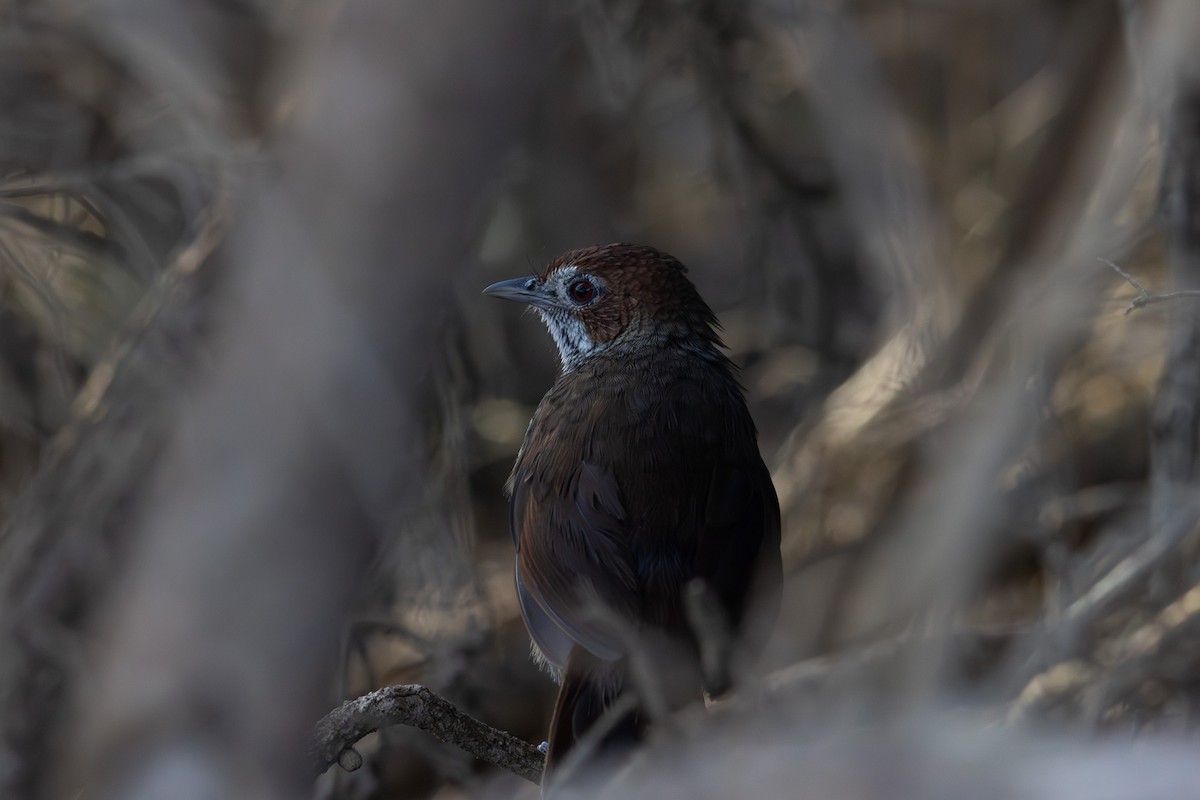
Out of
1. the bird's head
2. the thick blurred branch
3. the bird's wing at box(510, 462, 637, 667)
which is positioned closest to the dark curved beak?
the bird's head

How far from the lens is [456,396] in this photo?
13.8 ft

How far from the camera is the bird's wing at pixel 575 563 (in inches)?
120

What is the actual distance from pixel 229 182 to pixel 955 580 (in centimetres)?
293

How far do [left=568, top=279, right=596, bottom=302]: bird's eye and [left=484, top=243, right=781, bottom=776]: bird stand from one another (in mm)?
383

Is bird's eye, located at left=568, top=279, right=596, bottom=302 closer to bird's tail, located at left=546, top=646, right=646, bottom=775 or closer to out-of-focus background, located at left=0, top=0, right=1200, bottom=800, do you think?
out-of-focus background, located at left=0, top=0, right=1200, bottom=800

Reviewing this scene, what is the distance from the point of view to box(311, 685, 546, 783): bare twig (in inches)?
99.7

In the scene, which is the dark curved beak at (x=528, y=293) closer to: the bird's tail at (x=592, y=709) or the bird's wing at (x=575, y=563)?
the bird's wing at (x=575, y=563)

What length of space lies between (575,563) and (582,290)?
1077 mm

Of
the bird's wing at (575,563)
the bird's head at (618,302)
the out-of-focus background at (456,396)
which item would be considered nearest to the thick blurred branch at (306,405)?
the out-of-focus background at (456,396)

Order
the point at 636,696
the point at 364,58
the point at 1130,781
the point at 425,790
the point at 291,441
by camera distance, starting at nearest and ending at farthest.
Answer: the point at 1130,781 → the point at 636,696 → the point at 291,441 → the point at 364,58 → the point at 425,790

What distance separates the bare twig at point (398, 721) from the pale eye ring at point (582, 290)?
1.62m

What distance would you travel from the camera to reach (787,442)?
235 inches

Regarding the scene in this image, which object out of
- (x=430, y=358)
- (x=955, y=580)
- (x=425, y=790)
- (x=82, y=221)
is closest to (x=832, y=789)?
(x=430, y=358)

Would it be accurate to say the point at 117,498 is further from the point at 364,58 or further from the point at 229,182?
the point at 364,58
